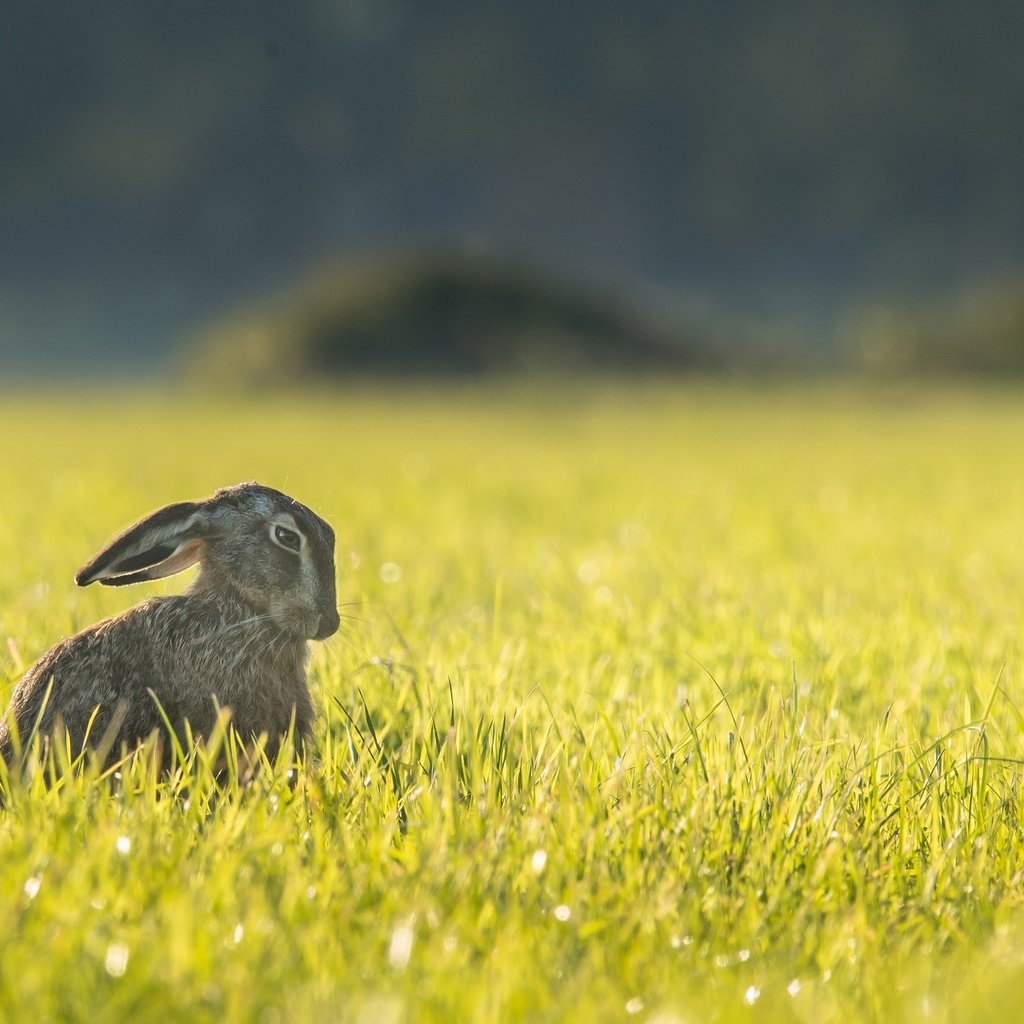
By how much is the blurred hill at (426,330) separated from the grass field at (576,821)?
7932cm

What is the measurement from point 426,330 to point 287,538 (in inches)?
3863

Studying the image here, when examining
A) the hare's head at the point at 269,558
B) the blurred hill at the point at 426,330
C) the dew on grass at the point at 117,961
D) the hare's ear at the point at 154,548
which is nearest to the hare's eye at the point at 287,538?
the hare's head at the point at 269,558

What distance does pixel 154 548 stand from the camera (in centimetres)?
345

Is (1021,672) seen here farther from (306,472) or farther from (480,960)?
(306,472)

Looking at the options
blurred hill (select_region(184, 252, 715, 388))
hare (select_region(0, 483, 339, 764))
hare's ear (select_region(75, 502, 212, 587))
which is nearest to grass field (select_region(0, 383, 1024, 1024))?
hare (select_region(0, 483, 339, 764))

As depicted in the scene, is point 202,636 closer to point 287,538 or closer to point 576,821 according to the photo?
point 287,538

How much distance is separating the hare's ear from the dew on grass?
1073mm

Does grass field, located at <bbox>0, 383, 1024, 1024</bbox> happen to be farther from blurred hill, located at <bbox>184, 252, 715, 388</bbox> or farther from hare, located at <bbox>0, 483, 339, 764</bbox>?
blurred hill, located at <bbox>184, 252, 715, 388</bbox>

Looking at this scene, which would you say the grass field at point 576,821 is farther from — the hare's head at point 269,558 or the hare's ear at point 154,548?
the hare's ear at point 154,548

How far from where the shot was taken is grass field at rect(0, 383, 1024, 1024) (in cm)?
249

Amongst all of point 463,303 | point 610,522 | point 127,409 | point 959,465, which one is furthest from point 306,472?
point 463,303

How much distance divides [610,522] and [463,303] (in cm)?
9674

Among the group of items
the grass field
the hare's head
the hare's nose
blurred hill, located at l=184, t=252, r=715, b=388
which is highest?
blurred hill, located at l=184, t=252, r=715, b=388

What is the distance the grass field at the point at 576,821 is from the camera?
98.2 inches
